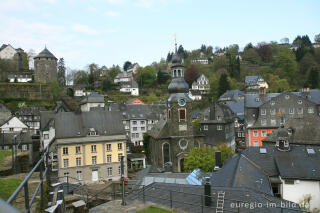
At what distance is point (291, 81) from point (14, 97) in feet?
322

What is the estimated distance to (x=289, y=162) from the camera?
23.0 metres

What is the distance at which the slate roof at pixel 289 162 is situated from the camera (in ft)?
71.2

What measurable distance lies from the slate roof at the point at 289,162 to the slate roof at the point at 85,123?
1722cm

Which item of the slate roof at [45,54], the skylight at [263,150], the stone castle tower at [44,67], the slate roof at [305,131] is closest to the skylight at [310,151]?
the skylight at [263,150]

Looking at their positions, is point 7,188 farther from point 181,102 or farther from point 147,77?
point 147,77

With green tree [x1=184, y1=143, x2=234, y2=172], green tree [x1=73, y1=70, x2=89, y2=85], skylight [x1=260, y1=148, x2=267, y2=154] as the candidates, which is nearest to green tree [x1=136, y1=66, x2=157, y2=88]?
green tree [x1=73, y1=70, x2=89, y2=85]

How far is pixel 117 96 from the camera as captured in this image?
8656 cm

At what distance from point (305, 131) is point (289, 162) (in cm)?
1103

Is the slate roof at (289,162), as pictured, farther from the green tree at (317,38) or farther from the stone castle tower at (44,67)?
the green tree at (317,38)

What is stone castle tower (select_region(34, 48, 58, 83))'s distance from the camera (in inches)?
3236

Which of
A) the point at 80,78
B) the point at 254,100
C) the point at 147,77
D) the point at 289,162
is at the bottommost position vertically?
the point at 289,162

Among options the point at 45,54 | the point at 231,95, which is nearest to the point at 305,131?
the point at 231,95

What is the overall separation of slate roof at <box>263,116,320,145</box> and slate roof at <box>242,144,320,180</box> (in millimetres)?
7555

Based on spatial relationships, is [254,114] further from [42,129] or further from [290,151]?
[42,129]
